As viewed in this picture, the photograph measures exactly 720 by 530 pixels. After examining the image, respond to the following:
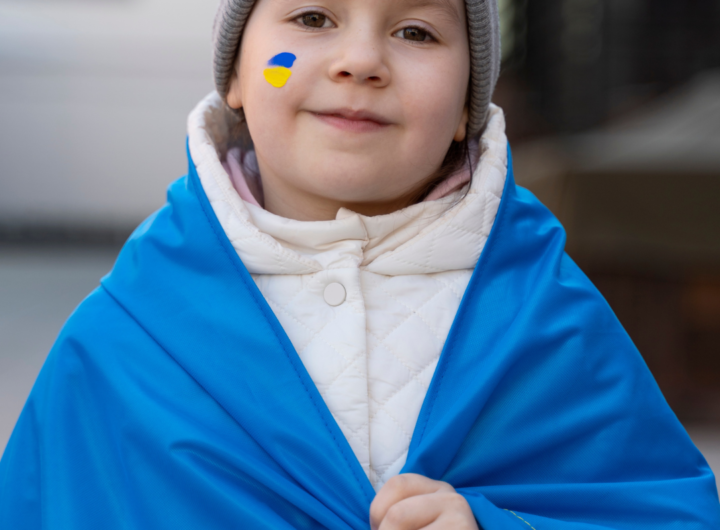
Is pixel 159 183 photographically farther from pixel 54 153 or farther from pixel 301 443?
pixel 301 443

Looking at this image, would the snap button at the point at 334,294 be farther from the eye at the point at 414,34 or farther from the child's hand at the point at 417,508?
the eye at the point at 414,34

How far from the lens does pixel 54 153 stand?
6.62 meters

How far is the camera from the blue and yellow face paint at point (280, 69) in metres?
1.01

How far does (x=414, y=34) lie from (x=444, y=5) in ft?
0.26

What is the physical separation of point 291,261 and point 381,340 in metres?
0.18

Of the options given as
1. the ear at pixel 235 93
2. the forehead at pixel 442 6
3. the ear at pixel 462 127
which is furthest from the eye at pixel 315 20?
the ear at pixel 462 127

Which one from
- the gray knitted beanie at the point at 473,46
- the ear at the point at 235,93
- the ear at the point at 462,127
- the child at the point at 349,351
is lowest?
the child at the point at 349,351

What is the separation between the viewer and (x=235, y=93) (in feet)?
4.09

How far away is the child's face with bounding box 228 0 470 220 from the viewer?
3.22 ft

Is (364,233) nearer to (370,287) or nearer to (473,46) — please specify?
(370,287)

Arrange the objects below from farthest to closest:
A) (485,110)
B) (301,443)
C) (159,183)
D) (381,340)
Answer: (159,183), (485,110), (381,340), (301,443)

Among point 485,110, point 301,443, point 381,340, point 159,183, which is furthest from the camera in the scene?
point 159,183

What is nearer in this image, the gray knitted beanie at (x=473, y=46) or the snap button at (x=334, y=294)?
the snap button at (x=334, y=294)

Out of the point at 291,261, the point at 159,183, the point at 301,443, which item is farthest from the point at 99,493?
the point at 159,183
